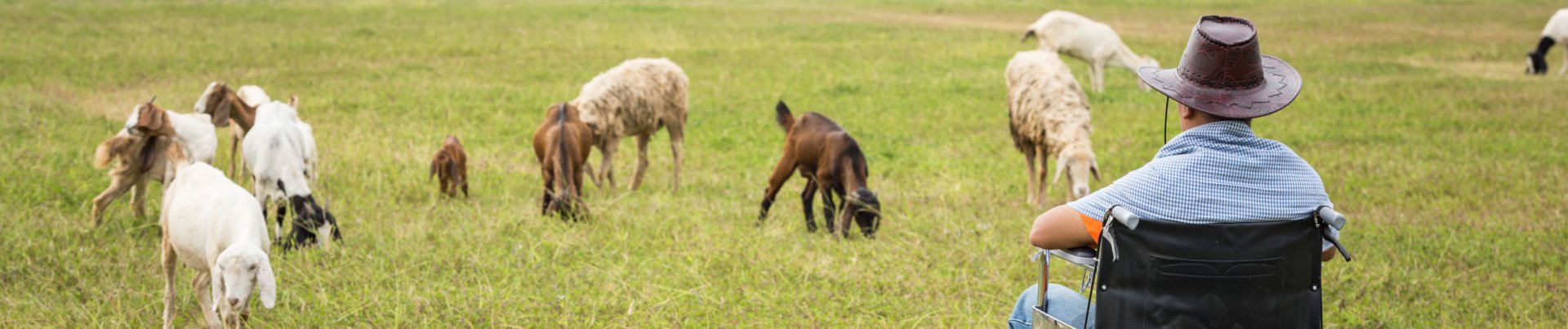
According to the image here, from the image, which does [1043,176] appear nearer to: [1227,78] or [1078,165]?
[1078,165]

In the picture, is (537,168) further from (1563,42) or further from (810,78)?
(1563,42)

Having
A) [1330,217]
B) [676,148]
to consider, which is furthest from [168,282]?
[676,148]

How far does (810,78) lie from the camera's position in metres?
17.4

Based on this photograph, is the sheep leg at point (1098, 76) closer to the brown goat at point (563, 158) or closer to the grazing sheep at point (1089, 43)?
the grazing sheep at point (1089, 43)

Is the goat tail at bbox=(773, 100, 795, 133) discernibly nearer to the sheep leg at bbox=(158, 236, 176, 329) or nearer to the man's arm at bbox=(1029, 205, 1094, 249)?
the sheep leg at bbox=(158, 236, 176, 329)

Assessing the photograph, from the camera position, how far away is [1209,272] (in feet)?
9.74

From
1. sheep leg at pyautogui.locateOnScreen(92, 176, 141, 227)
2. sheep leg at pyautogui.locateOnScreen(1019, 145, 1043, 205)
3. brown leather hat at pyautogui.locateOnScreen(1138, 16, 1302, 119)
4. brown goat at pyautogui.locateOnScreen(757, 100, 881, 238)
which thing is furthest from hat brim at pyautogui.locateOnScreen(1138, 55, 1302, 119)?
sheep leg at pyautogui.locateOnScreen(92, 176, 141, 227)

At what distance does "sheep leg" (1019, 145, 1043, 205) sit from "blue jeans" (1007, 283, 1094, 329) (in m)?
5.50

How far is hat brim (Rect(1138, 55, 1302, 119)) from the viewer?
299cm

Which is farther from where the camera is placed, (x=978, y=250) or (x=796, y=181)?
(x=796, y=181)

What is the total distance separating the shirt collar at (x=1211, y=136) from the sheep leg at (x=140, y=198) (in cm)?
665

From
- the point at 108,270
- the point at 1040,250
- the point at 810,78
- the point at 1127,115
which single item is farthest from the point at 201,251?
the point at 810,78

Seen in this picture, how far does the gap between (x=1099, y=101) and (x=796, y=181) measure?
24.1 ft

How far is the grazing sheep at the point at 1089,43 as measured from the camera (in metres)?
17.8
